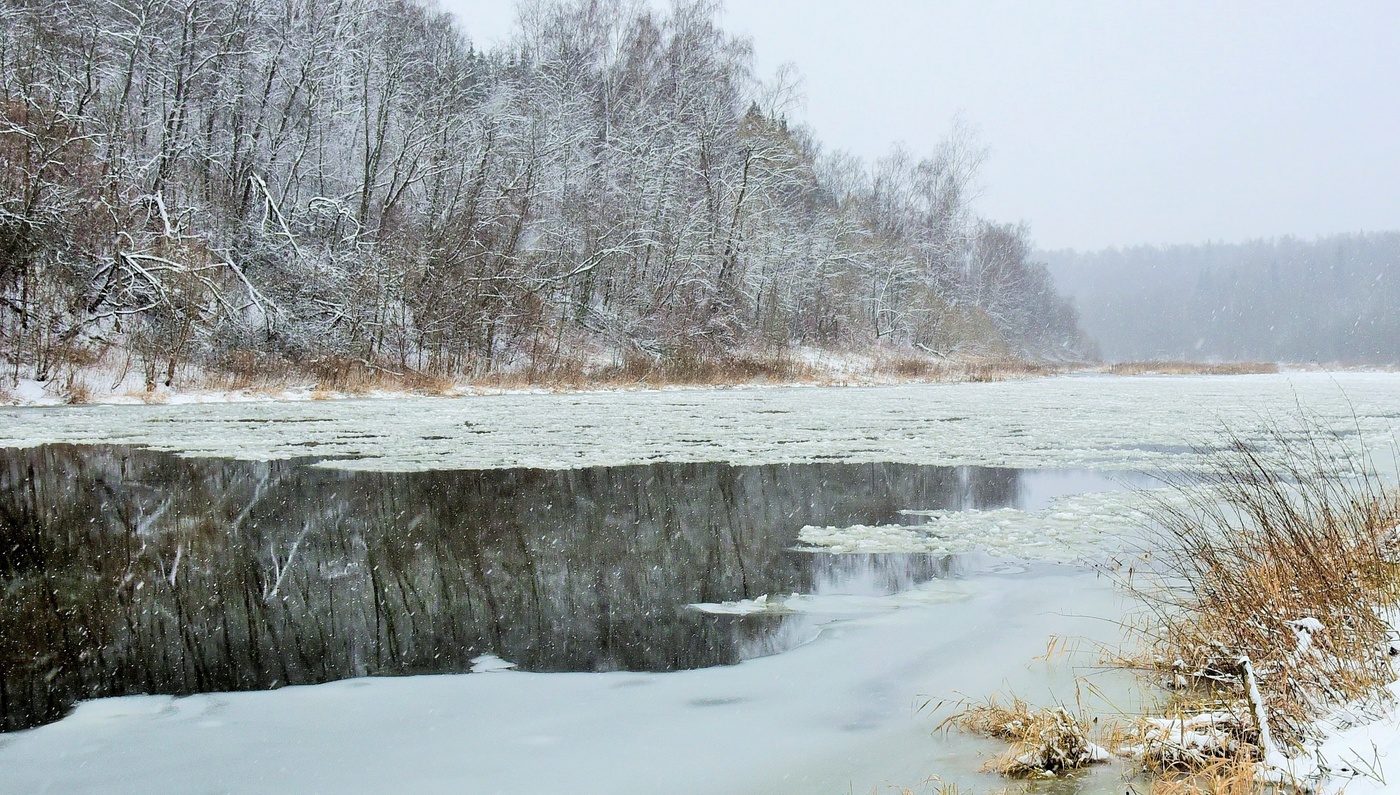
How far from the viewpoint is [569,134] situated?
2816 centimetres

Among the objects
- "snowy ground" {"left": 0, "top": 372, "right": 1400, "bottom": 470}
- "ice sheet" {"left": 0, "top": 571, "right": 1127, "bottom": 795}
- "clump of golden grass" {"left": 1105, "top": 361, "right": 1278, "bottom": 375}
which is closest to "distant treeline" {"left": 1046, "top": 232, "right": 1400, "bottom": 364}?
"clump of golden grass" {"left": 1105, "top": 361, "right": 1278, "bottom": 375}

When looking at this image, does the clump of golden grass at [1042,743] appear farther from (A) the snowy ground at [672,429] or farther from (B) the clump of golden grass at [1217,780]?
(A) the snowy ground at [672,429]

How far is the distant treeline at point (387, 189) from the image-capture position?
18.4 metres

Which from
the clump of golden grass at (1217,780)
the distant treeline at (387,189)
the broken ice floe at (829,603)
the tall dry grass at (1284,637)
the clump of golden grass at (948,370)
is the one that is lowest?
the broken ice floe at (829,603)

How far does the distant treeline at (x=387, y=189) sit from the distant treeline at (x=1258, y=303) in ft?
293

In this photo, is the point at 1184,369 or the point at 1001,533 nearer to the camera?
the point at 1001,533

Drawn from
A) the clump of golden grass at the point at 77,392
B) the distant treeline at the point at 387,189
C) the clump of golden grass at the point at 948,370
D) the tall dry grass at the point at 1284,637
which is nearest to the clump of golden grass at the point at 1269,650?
the tall dry grass at the point at 1284,637

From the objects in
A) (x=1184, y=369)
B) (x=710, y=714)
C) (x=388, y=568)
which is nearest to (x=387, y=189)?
(x=388, y=568)

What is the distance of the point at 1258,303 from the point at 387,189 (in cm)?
13406

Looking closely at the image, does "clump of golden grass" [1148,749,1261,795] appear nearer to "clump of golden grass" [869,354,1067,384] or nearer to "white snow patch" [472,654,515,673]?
"white snow patch" [472,654,515,673]

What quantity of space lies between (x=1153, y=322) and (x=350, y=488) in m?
142

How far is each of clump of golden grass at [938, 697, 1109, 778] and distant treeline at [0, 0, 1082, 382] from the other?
18.6 m

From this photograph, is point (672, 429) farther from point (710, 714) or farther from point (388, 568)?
point (710, 714)

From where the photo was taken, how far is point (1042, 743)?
8.84 ft
